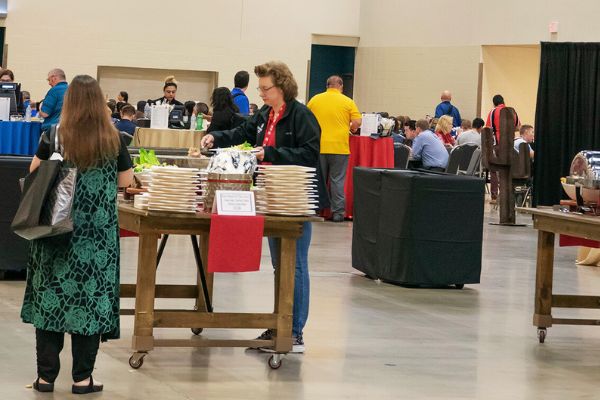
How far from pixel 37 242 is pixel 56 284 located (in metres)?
0.20

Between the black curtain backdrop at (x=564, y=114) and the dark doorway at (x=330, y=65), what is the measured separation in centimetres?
913

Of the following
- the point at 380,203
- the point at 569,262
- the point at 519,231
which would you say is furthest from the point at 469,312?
the point at 519,231

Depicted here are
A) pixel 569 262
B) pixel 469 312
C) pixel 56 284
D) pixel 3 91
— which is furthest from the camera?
pixel 3 91

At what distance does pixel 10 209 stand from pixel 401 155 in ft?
26.6

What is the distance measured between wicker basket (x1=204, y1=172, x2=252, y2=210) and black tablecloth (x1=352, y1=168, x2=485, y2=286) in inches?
131

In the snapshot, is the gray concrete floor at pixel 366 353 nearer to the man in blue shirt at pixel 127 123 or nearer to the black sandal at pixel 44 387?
the black sandal at pixel 44 387

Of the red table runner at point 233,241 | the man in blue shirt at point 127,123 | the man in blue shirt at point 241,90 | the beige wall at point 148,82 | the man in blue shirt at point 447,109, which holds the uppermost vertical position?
the beige wall at point 148,82

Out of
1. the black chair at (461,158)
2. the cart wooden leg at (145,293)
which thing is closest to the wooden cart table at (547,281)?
the cart wooden leg at (145,293)

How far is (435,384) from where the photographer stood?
5906 mm

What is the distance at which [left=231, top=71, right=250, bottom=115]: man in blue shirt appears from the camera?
1436cm

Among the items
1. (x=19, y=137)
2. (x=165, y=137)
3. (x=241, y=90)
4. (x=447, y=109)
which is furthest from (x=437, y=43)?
(x=19, y=137)

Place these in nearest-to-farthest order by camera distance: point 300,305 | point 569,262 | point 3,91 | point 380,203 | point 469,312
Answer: point 300,305
point 469,312
point 380,203
point 569,262
point 3,91

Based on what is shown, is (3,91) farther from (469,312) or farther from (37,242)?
(37,242)

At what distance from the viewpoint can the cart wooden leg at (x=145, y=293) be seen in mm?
5766
